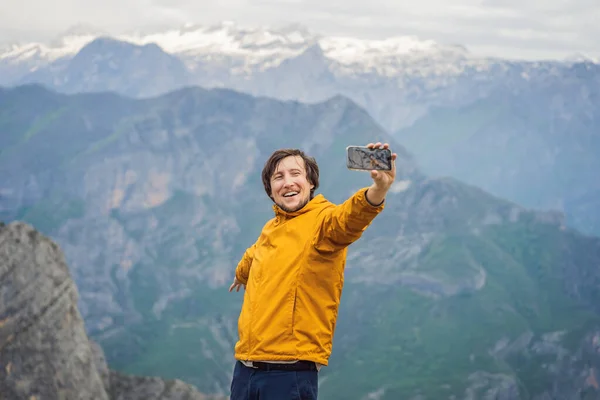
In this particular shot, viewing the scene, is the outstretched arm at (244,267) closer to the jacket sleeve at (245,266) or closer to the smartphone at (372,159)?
the jacket sleeve at (245,266)

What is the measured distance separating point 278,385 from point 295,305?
1.82 ft

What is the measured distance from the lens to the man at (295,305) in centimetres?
451

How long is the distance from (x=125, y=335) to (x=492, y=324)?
78.8 metres

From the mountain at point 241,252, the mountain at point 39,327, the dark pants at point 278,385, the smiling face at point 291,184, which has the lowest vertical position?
the mountain at point 241,252

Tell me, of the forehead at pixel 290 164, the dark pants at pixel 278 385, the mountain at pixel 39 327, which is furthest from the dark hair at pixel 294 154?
the mountain at pixel 39 327

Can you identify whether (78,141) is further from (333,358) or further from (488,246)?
(488,246)

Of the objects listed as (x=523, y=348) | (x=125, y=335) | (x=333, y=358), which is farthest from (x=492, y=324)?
(x=125, y=335)

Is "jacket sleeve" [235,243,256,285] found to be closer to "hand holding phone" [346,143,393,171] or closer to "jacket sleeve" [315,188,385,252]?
"jacket sleeve" [315,188,385,252]

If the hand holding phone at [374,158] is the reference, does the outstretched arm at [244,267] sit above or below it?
below

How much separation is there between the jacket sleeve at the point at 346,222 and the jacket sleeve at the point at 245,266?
3.74 feet

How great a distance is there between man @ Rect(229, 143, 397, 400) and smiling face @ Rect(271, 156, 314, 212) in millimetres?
15

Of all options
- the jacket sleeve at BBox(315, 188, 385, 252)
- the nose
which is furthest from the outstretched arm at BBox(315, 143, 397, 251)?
the nose

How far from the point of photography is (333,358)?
136500 millimetres

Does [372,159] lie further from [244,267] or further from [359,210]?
[244,267]
